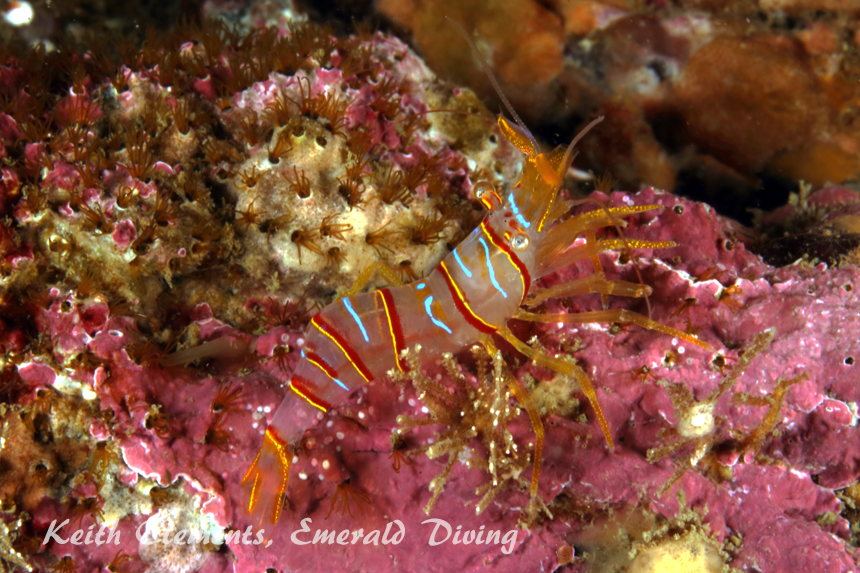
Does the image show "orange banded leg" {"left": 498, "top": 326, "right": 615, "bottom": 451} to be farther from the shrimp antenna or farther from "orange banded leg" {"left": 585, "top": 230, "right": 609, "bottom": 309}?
the shrimp antenna

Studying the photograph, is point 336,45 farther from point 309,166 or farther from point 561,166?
point 561,166

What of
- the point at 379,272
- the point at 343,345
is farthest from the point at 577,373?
the point at 379,272

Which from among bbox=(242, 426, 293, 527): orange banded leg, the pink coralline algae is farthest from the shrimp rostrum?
the pink coralline algae

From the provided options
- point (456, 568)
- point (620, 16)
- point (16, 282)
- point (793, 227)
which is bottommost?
point (456, 568)

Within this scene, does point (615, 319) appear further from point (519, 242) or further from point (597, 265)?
point (519, 242)

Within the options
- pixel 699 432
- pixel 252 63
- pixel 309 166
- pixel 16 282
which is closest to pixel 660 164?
pixel 699 432

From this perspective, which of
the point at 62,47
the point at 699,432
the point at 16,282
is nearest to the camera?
the point at 699,432

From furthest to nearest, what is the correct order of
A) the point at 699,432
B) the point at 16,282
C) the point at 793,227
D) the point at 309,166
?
the point at 793,227 < the point at 309,166 < the point at 16,282 < the point at 699,432
